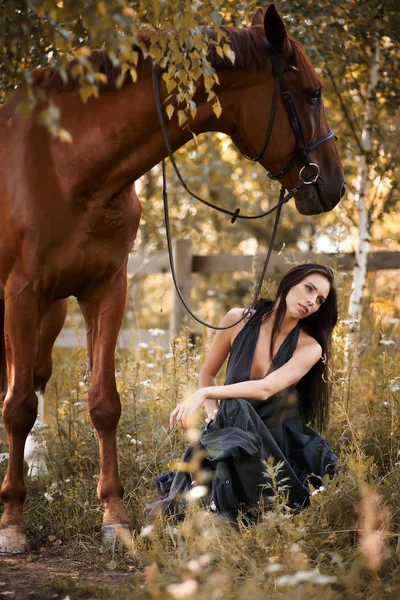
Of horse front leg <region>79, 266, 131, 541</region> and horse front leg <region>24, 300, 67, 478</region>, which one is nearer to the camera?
horse front leg <region>79, 266, 131, 541</region>

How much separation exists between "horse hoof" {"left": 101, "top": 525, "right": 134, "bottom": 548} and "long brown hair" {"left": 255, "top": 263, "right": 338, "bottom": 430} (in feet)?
3.26

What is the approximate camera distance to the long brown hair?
3426 mm

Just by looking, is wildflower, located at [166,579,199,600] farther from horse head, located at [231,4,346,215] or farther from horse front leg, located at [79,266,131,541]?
horse head, located at [231,4,346,215]

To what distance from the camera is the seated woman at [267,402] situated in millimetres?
3020

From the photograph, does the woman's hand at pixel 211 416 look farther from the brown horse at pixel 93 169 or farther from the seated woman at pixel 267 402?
the brown horse at pixel 93 169

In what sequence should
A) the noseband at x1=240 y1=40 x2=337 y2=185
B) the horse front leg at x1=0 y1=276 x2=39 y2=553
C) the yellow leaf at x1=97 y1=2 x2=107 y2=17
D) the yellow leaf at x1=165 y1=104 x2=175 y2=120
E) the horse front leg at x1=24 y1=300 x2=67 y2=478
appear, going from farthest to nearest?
the horse front leg at x1=24 y1=300 x2=67 y2=478 → the horse front leg at x1=0 y1=276 x2=39 y2=553 → the noseband at x1=240 y1=40 x2=337 y2=185 → the yellow leaf at x1=165 y1=104 x2=175 y2=120 → the yellow leaf at x1=97 y1=2 x2=107 y2=17

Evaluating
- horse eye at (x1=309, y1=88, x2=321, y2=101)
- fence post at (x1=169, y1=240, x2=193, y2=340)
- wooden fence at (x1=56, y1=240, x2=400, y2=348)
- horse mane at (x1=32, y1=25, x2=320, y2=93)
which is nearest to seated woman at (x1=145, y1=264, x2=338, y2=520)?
horse eye at (x1=309, y1=88, x2=321, y2=101)

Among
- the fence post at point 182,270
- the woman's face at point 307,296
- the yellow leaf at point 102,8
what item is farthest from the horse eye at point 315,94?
the fence post at point 182,270

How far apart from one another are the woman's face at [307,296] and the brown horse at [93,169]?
1.12 ft

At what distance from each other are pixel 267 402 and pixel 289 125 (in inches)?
48.3

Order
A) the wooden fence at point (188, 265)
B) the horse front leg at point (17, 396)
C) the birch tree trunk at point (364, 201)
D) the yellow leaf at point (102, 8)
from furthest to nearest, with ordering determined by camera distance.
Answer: the wooden fence at point (188, 265)
the birch tree trunk at point (364, 201)
the horse front leg at point (17, 396)
the yellow leaf at point (102, 8)

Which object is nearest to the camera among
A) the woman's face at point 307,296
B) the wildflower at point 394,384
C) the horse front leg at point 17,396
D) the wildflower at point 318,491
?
the wildflower at point 318,491

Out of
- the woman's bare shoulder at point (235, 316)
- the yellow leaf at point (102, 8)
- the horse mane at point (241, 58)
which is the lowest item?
the woman's bare shoulder at point (235, 316)

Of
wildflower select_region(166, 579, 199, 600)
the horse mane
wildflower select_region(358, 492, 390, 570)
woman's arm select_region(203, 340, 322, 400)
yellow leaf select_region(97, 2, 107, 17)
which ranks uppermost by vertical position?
the horse mane
